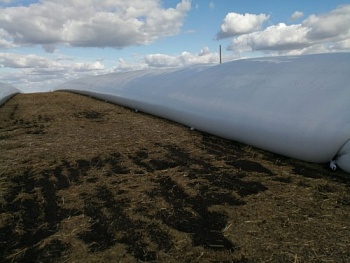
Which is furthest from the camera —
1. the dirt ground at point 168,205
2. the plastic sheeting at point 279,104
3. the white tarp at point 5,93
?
the white tarp at point 5,93

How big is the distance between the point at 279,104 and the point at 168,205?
232 cm

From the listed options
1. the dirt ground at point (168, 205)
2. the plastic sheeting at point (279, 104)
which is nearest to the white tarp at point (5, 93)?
the dirt ground at point (168, 205)

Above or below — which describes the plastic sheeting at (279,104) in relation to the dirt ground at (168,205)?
above

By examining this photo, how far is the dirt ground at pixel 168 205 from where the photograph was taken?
2.44 meters

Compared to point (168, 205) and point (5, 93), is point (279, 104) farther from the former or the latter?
point (5, 93)

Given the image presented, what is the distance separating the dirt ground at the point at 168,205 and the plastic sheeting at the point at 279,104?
291 mm

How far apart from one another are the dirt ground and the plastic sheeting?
0.95ft

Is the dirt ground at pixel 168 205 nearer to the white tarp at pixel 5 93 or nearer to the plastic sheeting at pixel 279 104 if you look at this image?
the plastic sheeting at pixel 279 104

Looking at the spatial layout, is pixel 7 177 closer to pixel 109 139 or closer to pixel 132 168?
pixel 132 168

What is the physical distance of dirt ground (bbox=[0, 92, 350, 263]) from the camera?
8.02ft

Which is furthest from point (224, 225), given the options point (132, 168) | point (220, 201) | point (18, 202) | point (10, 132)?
point (10, 132)

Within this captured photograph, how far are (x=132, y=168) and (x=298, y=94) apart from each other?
246cm

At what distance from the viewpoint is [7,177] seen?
13.5 ft

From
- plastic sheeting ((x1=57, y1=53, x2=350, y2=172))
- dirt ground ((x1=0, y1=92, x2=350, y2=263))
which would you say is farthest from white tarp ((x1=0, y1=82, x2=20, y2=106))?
plastic sheeting ((x1=57, y1=53, x2=350, y2=172))
